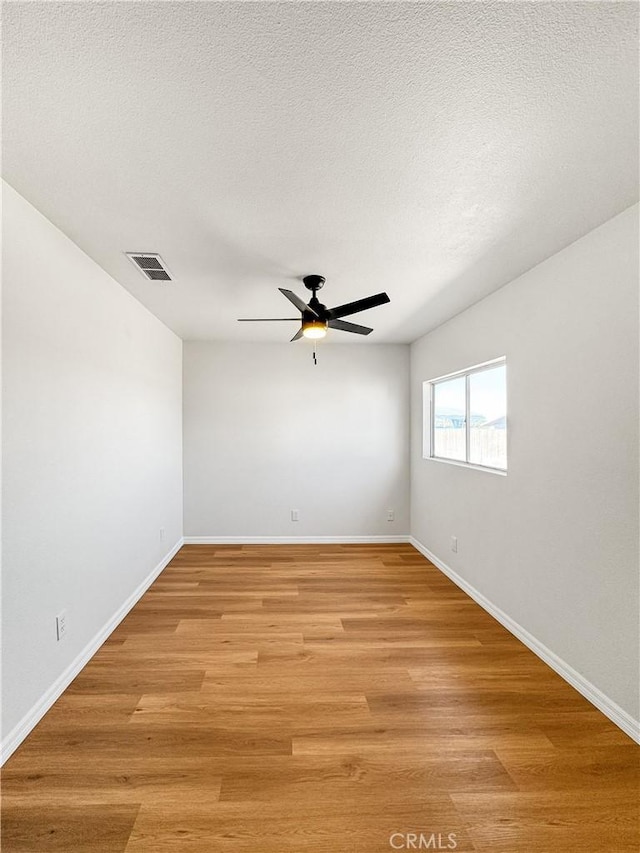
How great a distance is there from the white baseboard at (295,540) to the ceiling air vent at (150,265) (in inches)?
128

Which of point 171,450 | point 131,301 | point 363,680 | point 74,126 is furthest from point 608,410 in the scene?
point 171,450

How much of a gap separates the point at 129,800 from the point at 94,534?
4.79ft

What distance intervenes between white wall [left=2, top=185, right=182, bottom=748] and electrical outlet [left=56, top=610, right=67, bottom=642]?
31 millimetres

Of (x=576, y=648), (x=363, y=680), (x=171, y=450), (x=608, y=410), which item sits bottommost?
(x=363, y=680)

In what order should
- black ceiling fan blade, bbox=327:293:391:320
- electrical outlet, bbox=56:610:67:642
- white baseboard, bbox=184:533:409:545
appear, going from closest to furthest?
electrical outlet, bbox=56:610:67:642 → black ceiling fan blade, bbox=327:293:391:320 → white baseboard, bbox=184:533:409:545

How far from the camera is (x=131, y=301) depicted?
3359 millimetres

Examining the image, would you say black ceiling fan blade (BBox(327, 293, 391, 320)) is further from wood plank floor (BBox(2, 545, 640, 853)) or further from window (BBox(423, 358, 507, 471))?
wood plank floor (BBox(2, 545, 640, 853))

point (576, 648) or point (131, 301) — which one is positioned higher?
point (131, 301)

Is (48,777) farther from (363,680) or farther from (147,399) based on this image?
(147,399)

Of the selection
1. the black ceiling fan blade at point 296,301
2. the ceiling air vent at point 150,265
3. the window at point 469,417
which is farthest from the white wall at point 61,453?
the window at point 469,417

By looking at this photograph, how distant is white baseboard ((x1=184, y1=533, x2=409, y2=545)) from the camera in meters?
5.17

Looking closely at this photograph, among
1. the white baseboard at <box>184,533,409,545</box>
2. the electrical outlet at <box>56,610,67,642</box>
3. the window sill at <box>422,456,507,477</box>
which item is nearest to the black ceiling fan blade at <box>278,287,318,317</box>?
the window sill at <box>422,456,507,477</box>

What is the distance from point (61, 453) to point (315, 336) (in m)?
1.73

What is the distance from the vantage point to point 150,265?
273cm
